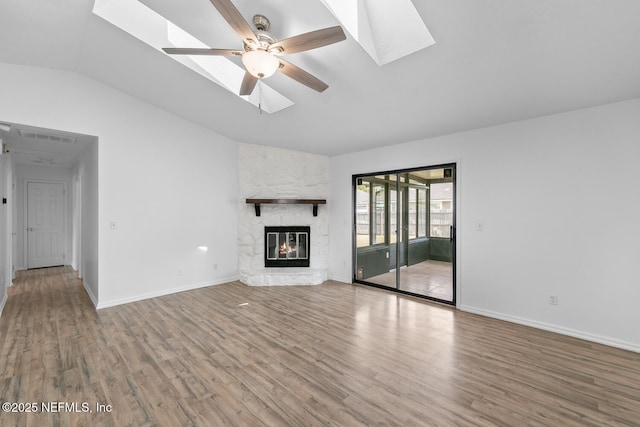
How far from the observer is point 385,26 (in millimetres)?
2406

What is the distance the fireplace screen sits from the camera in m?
5.24

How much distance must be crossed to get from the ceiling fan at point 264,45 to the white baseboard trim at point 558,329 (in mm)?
3482

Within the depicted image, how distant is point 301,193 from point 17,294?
4.90 meters

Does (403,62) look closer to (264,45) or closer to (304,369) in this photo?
(264,45)

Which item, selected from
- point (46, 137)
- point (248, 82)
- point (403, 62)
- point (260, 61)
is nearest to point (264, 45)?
point (260, 61)

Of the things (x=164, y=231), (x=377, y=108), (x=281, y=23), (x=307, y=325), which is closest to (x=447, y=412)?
(x=307, y=325)

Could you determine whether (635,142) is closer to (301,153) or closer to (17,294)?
(301,153)

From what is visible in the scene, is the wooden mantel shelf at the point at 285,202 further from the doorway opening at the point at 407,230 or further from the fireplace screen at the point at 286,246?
the doorway opening at the point at 407,230

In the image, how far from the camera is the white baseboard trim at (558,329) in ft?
8.62

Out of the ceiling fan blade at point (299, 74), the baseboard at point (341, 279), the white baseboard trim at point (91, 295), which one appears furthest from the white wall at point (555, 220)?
the white baseboard trim at point (91, 295)

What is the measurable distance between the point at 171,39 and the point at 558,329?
18.0 ft

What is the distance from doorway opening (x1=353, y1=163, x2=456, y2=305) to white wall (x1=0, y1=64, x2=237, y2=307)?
100 inches

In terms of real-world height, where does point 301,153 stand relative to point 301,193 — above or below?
above

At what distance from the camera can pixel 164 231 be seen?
4316mm
